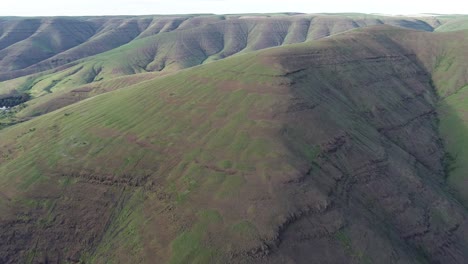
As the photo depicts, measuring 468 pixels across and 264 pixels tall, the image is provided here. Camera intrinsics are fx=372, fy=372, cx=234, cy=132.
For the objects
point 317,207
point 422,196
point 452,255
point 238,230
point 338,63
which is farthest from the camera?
point 338,63

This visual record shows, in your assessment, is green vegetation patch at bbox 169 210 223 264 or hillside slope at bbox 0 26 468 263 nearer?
green vegetation patch at bbox 169 210 223 264

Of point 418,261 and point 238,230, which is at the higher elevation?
point 238,230

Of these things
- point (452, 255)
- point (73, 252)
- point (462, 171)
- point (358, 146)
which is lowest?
point (462, 171)

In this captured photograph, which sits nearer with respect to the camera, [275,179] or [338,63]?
[275,179]

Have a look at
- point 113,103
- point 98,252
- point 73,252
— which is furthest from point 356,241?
point 113,103

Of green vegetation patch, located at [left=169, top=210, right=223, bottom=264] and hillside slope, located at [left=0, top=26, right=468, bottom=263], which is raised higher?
green vegetation patch, located at [left=169, top=210, right=223, bottom=264]

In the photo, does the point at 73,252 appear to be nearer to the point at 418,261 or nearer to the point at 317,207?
the point at 317,207

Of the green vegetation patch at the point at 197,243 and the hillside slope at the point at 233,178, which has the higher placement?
the green vegetation patch at the point at 197,243

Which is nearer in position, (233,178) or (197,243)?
(197,243)
